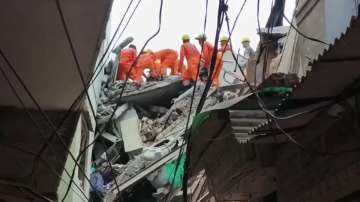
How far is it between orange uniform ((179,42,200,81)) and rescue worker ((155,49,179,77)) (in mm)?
1317

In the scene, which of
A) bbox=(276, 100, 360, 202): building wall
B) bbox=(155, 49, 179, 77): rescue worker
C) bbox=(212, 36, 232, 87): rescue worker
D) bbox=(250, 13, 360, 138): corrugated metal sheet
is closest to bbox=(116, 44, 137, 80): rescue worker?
bbox=(155, 49, 179, 77): rescue worker

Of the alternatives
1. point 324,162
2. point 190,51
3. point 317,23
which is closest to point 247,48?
point 190,51

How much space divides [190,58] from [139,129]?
2.78 metres

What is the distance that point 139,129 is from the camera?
1742 centimetres

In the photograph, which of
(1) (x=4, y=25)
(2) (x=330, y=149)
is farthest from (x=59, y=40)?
(2) (x=330, y=149)

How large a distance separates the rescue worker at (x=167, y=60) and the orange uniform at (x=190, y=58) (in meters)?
1.32

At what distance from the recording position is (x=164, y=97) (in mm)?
19000

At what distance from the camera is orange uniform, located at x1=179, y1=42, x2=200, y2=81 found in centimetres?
1812

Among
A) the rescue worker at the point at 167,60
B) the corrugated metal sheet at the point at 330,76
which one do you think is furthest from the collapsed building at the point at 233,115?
the rescue worker at the point at 167,60

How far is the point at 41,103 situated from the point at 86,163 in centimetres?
391

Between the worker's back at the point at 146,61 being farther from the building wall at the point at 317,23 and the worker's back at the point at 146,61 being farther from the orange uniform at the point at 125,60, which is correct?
the building wall at the point at 317,23

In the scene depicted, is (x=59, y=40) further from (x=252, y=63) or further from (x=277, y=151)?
(x=252, y=63)

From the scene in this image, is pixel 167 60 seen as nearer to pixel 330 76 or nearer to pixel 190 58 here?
pixel 190 58

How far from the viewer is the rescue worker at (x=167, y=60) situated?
2000cm
